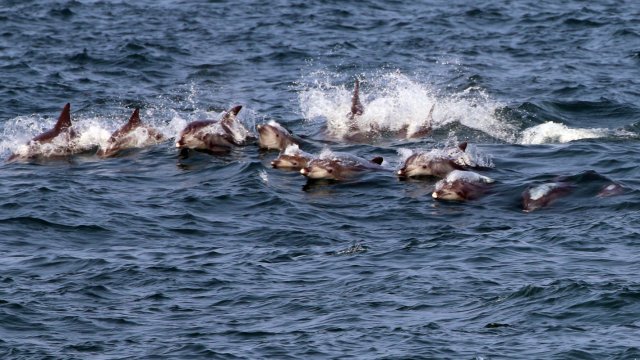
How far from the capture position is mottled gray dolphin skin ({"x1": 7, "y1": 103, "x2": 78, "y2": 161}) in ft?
88.0

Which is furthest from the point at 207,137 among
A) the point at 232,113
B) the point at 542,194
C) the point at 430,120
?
the point at 542,194

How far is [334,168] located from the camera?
2438 cm

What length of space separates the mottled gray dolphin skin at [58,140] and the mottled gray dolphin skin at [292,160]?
15.4 feet

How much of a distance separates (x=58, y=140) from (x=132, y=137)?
1550 mm

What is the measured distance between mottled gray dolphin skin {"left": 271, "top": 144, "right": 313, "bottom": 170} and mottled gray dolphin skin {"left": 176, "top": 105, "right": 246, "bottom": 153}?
186 cm

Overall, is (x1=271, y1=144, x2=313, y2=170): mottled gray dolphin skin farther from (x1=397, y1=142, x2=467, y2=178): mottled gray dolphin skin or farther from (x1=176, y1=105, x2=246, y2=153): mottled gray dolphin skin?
(x1=397, y1=142, x2=467, y2=178): mottled gray dolphin skin

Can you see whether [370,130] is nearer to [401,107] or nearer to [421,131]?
[421,131]

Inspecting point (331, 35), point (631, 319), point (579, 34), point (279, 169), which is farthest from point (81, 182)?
point (579, 34)

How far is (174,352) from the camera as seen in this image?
Answer: 52.9ft

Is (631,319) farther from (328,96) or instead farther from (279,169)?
(328,96)

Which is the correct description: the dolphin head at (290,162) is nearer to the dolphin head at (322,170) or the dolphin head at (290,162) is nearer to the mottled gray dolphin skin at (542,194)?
the dolphin head at (322,170)

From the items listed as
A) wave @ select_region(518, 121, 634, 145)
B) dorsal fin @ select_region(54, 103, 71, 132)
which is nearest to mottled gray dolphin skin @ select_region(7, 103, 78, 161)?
dorsal fin @ select_region(54, 103, 71, 132)

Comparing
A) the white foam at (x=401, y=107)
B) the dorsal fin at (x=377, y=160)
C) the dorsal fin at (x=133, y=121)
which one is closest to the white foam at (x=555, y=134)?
the white foam at (x=401, y=107)

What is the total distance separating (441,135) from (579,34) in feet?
43.6
